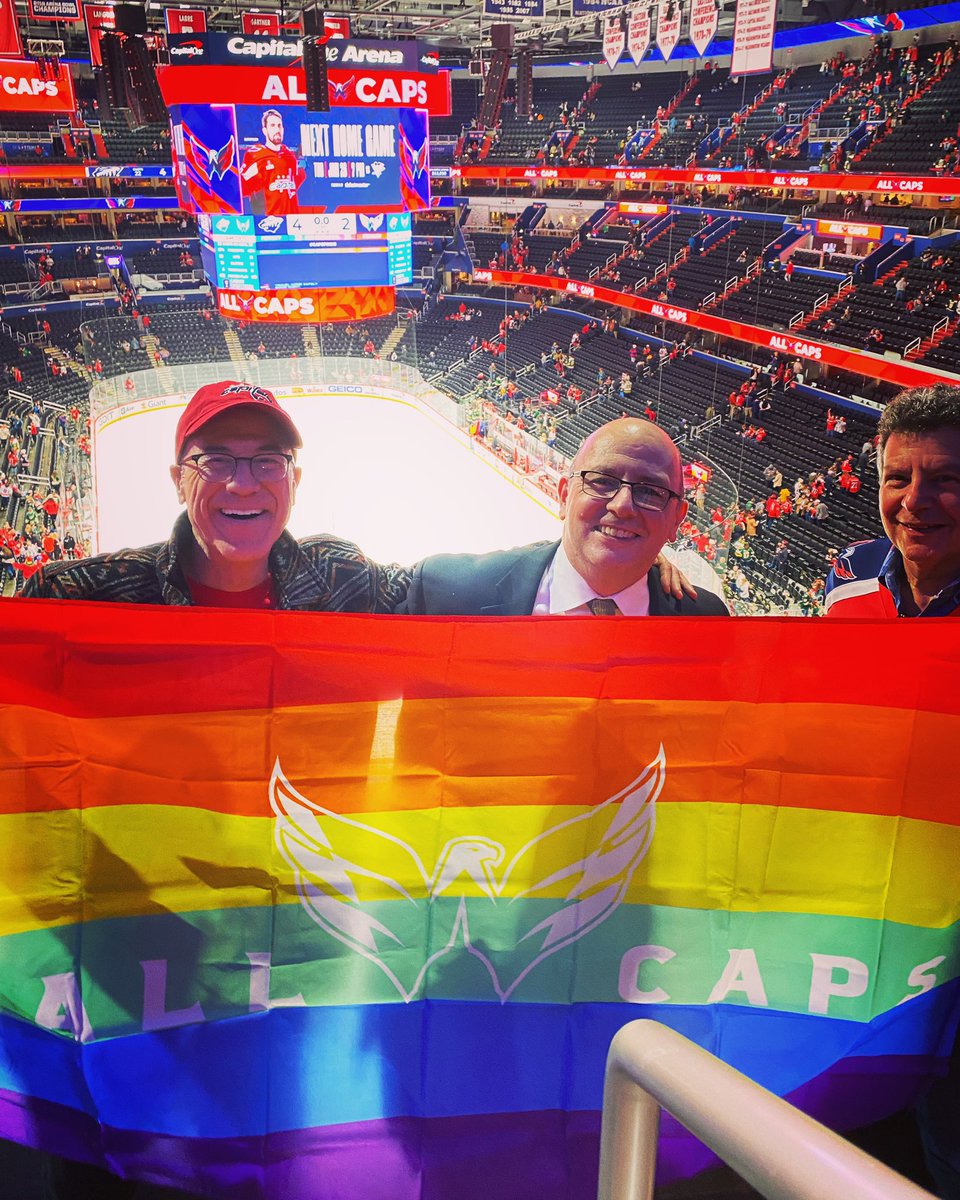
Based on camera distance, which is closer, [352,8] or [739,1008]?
[739,1008]

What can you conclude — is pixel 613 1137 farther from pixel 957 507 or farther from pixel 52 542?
pixel 52 542

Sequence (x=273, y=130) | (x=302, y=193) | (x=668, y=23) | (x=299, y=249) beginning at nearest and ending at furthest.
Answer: (x=668, y=23), (x=273, y=130), (x=302, y=193), (x=299, y=249)

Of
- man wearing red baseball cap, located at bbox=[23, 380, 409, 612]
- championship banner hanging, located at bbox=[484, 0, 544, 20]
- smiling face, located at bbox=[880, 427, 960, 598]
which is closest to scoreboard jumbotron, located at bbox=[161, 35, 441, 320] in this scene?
championship banner hanging, located at bbox=[484, 0, 544, 20]

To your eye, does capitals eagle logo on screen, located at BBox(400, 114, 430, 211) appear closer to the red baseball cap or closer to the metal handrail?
the red baseball cap

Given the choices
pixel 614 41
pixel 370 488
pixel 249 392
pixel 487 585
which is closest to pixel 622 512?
pixel 487 585

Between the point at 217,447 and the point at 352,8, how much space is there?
Answer: 20.5 meters

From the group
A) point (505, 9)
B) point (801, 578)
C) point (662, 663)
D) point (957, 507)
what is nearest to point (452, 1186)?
point (662, 663)

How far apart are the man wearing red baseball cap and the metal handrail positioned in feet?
6.28

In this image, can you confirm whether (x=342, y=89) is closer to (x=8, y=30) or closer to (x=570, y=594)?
(x=8, y=30)

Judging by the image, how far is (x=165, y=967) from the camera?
90.7 inches

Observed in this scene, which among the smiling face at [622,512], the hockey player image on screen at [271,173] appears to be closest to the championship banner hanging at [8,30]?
the hockey player image on screen at [271,173]

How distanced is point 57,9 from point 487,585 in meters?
13.4

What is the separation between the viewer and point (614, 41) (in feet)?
40.3

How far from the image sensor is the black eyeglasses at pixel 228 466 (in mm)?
2602
